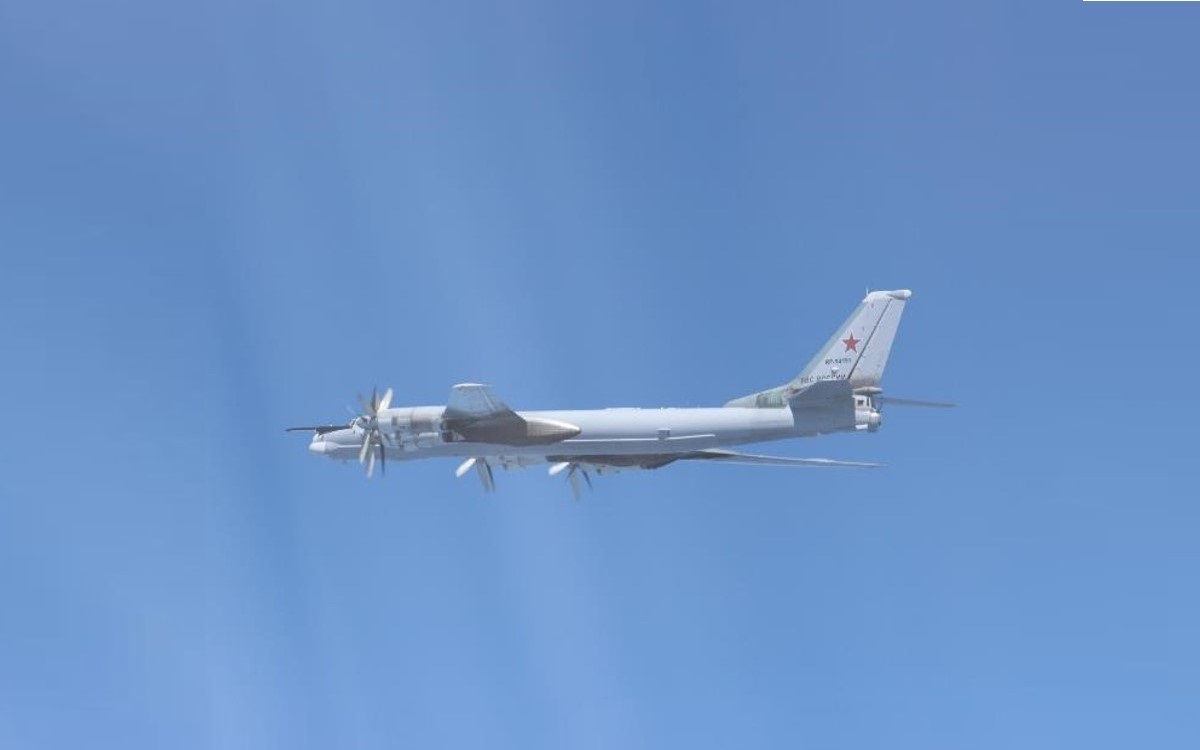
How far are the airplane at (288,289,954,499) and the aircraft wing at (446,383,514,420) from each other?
41 millimetres

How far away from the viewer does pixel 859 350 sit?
47219 mm

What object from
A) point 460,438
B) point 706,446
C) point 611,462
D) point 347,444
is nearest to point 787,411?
point 706,446

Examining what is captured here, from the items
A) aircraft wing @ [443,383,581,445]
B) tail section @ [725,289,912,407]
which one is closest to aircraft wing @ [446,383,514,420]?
aircraft wing @ [443,383,581,445]

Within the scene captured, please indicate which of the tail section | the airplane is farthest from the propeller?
the tail section

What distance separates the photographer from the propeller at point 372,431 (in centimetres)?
4972

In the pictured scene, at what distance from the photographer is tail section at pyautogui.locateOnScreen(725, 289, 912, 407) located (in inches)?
1855

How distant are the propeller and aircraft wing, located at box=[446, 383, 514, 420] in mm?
3365

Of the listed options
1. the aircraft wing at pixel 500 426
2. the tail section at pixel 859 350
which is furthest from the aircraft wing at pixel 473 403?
the tail section at pixel 859 350

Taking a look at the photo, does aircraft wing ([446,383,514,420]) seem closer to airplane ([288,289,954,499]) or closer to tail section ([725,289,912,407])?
airplane ([288,289,954,499])

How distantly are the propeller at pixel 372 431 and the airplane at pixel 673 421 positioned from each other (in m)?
0.04

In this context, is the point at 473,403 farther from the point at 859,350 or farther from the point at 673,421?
the point at 859,350

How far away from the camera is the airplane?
4634 cm

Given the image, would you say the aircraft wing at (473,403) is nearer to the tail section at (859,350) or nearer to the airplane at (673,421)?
the airplane at (673,421)

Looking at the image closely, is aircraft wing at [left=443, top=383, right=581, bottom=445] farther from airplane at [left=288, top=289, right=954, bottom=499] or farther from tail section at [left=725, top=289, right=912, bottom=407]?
tail section at [left=725, top=289, right=912, bottom=407]
